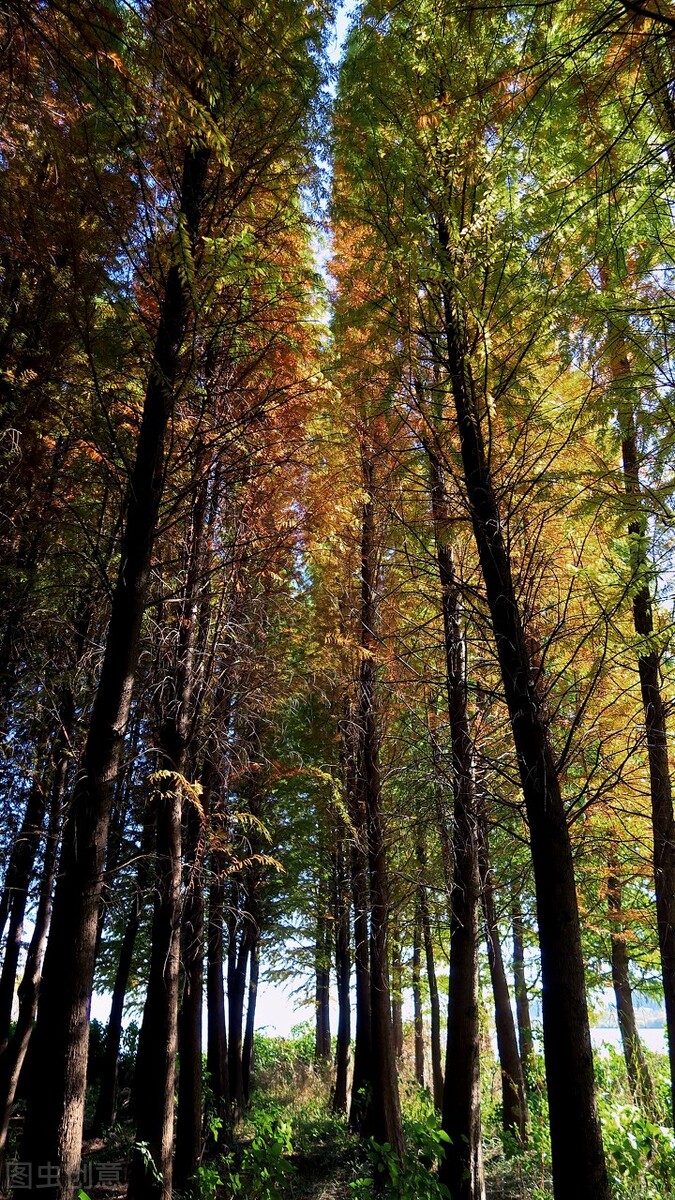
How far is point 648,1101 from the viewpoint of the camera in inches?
291

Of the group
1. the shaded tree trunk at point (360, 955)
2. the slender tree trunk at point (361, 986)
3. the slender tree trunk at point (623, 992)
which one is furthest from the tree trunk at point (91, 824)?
the slender tree trunk at point (623, 992)

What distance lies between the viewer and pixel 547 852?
10.7 feet

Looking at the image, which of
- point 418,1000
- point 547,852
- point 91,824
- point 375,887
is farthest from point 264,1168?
point 418,1000

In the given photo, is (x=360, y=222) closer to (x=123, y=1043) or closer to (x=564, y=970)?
(x=564, y=970)

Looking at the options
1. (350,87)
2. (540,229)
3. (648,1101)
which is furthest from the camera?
(648,1101)

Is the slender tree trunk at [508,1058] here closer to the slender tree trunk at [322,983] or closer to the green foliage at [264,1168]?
the slender tree trunk at [322,983]

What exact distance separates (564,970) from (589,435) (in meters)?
4.40

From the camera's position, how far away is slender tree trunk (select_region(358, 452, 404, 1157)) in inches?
313

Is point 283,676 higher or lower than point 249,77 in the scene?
lower

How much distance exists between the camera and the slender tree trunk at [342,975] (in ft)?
41.7

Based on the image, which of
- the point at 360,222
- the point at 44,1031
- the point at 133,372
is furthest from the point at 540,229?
the point at 44,1031

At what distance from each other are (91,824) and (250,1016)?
17149 mm

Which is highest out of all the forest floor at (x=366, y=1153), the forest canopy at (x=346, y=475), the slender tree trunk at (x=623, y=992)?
the forest canopy at (x=346, y=475)

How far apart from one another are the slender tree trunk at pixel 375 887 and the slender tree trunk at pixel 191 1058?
2.10 metres
